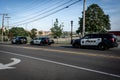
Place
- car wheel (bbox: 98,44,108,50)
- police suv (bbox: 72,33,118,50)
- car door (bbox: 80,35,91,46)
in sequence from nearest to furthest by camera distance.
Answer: police suv (bbox: 72,33,118,50)
car wheel (bbox: 98,44,108,50)
car door (bbox: 80,35,91,46)

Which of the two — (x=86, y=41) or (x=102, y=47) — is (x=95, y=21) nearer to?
(x=86, y=41)

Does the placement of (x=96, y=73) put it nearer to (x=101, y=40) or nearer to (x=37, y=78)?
(x=37, y=78)

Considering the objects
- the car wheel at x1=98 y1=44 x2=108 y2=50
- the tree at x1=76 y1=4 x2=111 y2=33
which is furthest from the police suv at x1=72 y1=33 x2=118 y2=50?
the tree at x1=76 y1=4 x2=111 y2=33

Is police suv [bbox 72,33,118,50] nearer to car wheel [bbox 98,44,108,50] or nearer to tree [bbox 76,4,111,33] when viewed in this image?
car wheel [bbox 98,44,108,50]

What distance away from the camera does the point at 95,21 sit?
201 feet

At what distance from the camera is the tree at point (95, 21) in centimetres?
6076

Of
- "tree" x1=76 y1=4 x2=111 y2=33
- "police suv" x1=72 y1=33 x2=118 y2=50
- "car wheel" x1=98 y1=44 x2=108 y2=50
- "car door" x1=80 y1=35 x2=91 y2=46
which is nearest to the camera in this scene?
"police suv" x1=72 y1=33 x2=118 y2=50

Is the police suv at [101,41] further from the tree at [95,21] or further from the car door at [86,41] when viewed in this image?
the tree at [95,21]

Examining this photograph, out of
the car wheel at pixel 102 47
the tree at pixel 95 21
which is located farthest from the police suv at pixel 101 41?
the tree at pixel 95 21

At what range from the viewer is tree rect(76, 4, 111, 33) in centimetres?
6076

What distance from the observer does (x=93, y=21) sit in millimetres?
61406

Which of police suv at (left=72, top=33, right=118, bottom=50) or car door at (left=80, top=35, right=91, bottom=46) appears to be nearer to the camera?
police suv at (left=72, top=33, right=118, bottom=50)

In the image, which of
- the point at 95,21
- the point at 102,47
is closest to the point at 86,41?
the point at 102,47

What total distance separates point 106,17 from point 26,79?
201 feet
